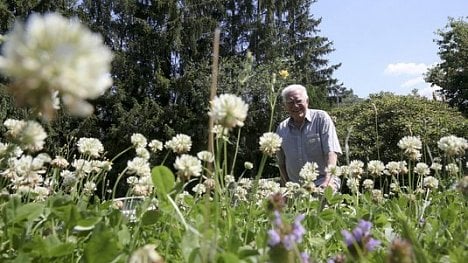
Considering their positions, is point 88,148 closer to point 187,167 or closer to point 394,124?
point 187,167

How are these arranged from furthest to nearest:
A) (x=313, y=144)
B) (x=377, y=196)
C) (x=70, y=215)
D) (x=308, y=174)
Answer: (x=313, y=144)
(x=377, y=196)
(x=308, y=174)
(x=70, y=215)

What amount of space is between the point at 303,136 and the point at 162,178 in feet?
8.64

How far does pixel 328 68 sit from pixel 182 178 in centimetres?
2785

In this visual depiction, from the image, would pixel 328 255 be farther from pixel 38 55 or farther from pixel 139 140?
pixel 38 55

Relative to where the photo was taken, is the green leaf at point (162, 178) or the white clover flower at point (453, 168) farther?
the white clover flower at point (453, 168)

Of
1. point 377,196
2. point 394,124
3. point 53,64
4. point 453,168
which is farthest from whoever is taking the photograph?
point 394,124

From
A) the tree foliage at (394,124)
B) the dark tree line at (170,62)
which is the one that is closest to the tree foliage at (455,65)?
the dark tree line at (170,62)

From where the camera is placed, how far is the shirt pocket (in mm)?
3480

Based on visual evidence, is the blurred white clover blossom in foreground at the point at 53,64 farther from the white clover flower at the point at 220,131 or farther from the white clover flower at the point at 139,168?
the white clover flower at the point at 139,168

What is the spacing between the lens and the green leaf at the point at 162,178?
3.20 ft

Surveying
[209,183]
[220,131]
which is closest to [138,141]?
[220,131]

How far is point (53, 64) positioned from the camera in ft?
1.51

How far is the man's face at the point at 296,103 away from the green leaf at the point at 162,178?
2.56 m

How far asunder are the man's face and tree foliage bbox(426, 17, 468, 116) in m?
20.4
